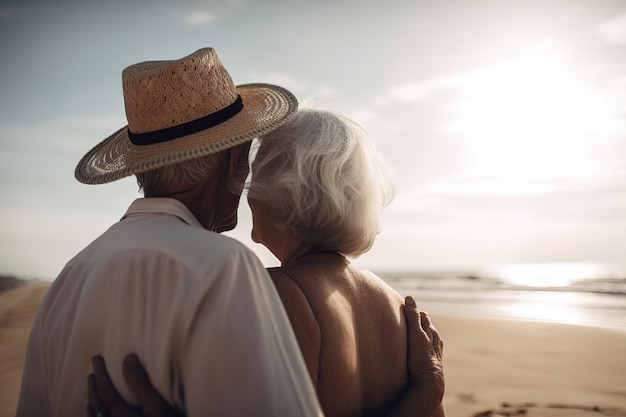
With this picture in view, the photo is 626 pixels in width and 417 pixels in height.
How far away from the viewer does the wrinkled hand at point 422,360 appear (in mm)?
2135

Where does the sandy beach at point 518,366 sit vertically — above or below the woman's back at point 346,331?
below

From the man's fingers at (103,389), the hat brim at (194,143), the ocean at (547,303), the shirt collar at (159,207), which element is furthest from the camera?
the ocean at (547,303)

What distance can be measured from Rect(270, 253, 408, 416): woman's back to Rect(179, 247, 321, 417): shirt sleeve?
47cm

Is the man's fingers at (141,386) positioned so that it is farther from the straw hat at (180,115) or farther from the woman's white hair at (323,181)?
the woman's white hair at (323,181)

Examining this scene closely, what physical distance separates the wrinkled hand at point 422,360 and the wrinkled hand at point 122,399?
1132 millimetres

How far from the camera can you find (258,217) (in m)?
2.26

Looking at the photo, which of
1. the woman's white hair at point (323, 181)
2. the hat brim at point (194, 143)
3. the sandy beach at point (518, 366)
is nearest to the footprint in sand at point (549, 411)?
the sandy beach at point (518, 366)

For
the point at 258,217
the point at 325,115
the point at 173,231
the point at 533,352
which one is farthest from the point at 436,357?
the point at 533,352

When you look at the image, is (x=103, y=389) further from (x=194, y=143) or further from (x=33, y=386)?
(x=194, y=143)

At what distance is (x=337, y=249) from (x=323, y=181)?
1.03ft

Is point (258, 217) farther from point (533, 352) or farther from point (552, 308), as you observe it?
point (552, 308)

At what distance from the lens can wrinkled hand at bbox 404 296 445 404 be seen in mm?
2135

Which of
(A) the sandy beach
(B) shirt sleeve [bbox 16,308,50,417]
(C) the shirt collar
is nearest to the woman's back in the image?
(C) the shirt collar

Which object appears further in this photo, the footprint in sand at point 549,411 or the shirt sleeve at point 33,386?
the footprint in sand at point 549,411
